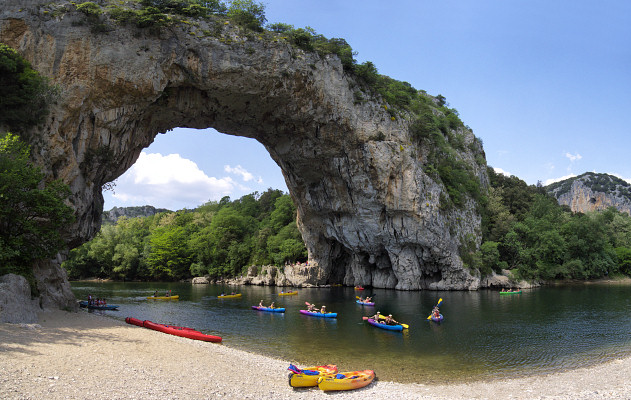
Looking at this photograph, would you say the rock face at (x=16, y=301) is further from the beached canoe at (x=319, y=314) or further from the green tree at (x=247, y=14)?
the green tree at (x=247, y=14)

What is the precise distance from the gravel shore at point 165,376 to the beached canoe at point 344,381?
0.66 feet

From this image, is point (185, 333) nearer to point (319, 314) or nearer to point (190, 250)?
point (319, 314)

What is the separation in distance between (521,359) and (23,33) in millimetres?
32595

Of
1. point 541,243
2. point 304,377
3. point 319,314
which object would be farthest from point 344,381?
point 541,243

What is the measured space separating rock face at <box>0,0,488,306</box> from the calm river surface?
1074 cm

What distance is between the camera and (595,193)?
113125 millimetres

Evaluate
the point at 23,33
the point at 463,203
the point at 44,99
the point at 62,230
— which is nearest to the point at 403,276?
the point at 463,203

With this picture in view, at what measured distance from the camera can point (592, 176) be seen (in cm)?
12506

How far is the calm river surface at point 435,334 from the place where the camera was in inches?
593

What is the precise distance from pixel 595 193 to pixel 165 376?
448ft

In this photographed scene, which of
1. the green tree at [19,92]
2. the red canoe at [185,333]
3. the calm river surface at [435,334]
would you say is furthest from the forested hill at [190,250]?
the green tree at [19,92]

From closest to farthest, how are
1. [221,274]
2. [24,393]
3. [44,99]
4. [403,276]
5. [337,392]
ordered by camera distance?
[24,393] < [337,392] < [44,99] < [403,276] < [221,274]

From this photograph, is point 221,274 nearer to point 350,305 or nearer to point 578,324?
point 350,305

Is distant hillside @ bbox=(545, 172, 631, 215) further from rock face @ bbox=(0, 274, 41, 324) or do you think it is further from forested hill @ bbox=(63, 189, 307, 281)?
rock face @ bbox=(0, 274, 41, 324)
